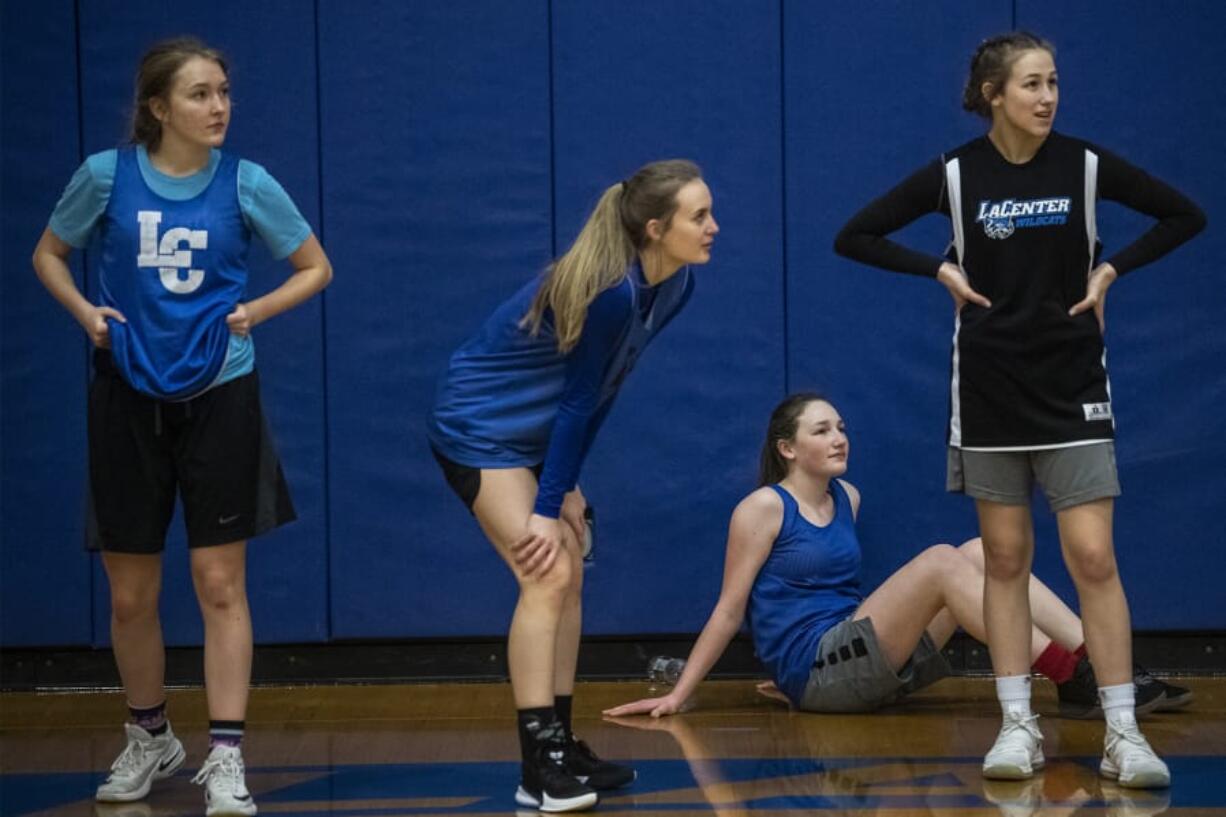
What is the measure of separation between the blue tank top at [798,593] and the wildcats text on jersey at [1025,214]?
1.40 m

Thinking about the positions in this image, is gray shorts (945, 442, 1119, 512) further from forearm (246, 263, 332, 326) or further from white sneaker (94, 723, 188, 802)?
white sneaker (94, 723, 188, 802)

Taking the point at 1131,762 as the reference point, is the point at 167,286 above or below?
above

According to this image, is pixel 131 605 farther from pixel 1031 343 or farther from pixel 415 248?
pixel 1031 343

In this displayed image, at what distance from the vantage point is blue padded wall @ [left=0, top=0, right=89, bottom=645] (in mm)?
5789

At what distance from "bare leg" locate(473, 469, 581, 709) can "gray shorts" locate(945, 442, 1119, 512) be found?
0.93 m

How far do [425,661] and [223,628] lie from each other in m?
1.82

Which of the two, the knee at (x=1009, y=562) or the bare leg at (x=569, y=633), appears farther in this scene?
the knee at (x=1009, y=562)

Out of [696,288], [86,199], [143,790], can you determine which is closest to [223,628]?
[143,790]

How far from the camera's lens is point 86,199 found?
4.08 metres

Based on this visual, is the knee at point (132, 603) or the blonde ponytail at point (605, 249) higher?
the blonde ponytail at point (605, 249)

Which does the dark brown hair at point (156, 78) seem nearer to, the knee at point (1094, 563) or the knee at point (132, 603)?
the knee at point (132, 603)

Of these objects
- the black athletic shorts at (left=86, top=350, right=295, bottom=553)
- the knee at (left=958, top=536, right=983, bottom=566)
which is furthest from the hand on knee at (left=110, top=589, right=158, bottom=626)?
the knee at (left=958, top=536, right=983, bottom=566)

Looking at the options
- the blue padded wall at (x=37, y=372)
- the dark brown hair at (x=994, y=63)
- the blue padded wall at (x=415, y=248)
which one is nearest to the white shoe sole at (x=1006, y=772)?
the dark brown hair at (x=994, y=63)

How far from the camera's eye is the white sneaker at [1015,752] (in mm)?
4195
